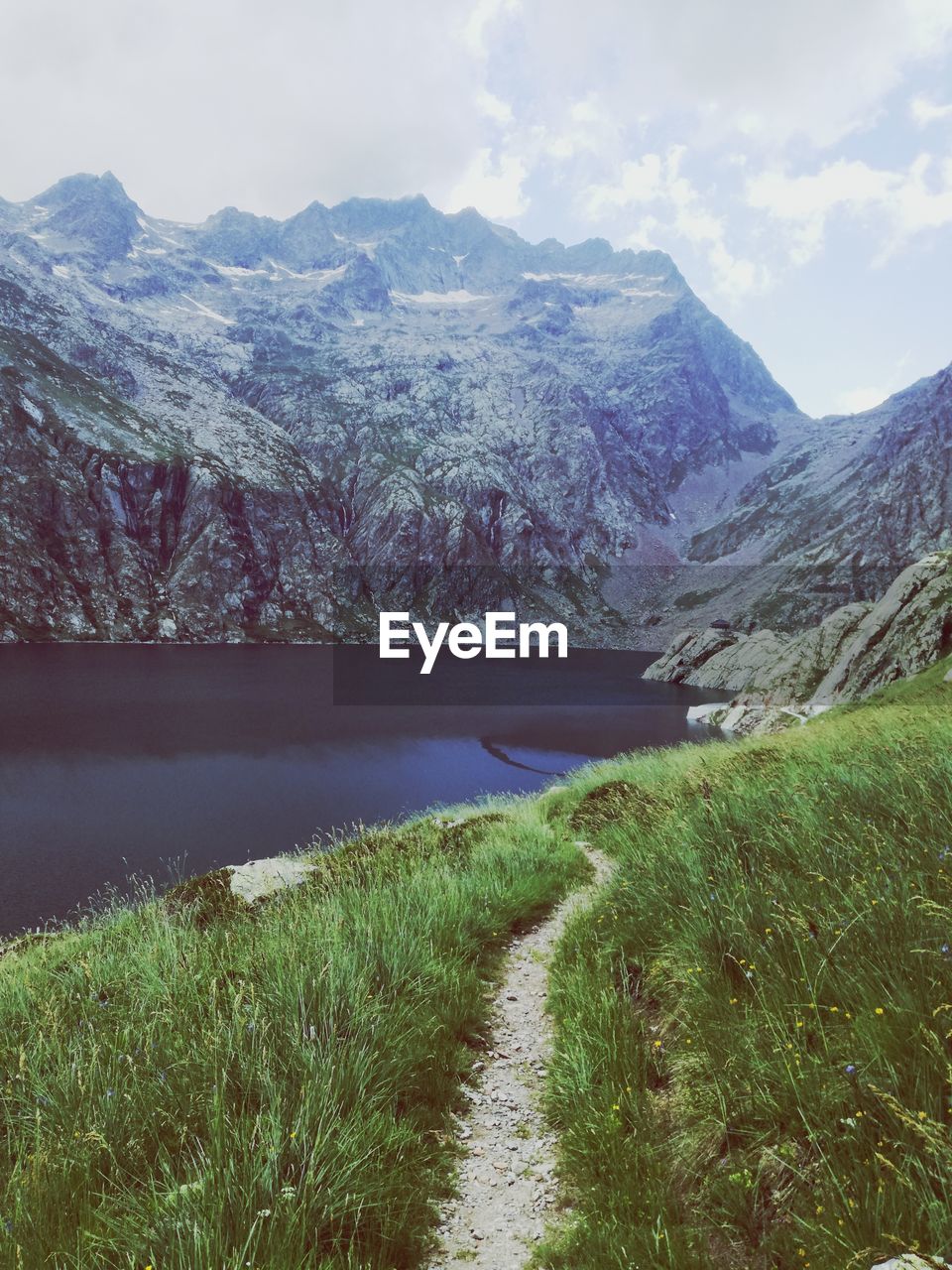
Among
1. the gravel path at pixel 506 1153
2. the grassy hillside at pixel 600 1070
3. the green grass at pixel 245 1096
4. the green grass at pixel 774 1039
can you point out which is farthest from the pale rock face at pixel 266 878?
the green grass at pixel 774 1039

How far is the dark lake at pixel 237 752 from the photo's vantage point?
3106cm

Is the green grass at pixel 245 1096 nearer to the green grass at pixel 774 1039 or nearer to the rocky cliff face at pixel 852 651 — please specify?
the green grass at pixel 774 1039

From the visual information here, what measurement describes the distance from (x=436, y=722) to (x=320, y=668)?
62.0 metres

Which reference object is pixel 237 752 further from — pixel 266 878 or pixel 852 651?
pixel 852 651

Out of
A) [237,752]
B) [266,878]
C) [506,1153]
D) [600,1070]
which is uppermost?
[600,1070]

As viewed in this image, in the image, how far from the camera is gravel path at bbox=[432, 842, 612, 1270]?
4.21 meters

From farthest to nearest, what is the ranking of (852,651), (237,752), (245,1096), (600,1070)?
(852,651)
(237,752)
(600,1070)
(245,1096)

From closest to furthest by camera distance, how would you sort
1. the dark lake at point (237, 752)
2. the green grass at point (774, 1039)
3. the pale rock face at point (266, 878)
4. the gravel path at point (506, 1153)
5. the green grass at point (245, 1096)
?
the green grass at point (774, 1039) < the green grass at point (245, 1096) < the gravel path at point (506, 1153) < the pale rock face at point (266, 878) < the dark lake at point (237, 752)

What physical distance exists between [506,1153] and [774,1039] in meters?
2.52

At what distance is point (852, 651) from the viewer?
183 feet

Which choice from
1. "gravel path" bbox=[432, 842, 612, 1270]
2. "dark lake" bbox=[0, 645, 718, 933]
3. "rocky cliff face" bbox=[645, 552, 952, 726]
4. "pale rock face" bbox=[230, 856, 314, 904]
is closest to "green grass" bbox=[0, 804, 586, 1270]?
"gravel path" bbox=[432, 842, 612, 1270]

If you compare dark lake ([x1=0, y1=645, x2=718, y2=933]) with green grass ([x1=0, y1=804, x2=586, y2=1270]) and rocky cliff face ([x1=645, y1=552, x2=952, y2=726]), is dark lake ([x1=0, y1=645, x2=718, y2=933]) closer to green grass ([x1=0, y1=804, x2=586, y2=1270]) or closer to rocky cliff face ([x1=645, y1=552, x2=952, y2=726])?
rocky cliff face ([x1=645, y1=552, x2=952, y2=726])

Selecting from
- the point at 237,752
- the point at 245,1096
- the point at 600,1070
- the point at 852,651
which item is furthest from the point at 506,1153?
the point at 852,651

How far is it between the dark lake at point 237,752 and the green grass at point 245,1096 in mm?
22240
